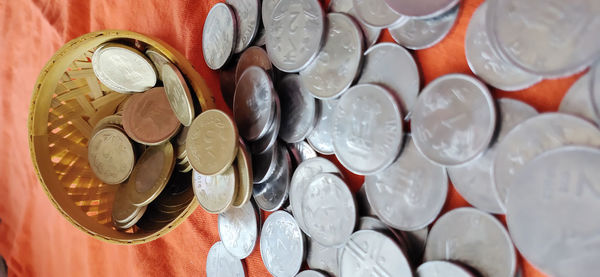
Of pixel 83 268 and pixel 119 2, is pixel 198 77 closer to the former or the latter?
pixel 119 2

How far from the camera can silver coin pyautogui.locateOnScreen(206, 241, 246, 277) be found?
75cm

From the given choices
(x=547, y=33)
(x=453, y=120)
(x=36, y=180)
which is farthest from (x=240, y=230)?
(x=36, y=180)

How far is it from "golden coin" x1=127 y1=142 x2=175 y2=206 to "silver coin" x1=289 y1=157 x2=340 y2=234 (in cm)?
27

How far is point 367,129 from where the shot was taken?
514 mm

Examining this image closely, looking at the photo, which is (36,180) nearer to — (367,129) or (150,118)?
(150,118)

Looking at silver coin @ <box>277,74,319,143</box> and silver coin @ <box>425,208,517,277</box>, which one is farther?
silver coin @ <box>277,74,319,143</box>

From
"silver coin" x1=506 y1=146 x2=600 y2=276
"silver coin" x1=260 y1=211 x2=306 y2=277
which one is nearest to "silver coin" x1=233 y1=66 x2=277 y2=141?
"silver coin" x1=260 y1=211 x2=306 y2=277

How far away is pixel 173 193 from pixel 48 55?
618 mm

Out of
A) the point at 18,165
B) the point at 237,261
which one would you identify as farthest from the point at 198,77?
the point at 18,165

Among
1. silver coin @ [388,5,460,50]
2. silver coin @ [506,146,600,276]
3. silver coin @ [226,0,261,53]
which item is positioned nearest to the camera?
silver coin @ [506,146,600,276]

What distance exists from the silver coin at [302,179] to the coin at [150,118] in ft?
0.87

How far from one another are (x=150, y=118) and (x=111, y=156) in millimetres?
142

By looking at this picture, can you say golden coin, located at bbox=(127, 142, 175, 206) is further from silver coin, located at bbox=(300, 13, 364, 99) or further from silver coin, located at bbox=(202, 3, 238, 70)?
silver coin, located at bbox=(300, 13, 364, 99)

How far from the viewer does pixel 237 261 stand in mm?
749
